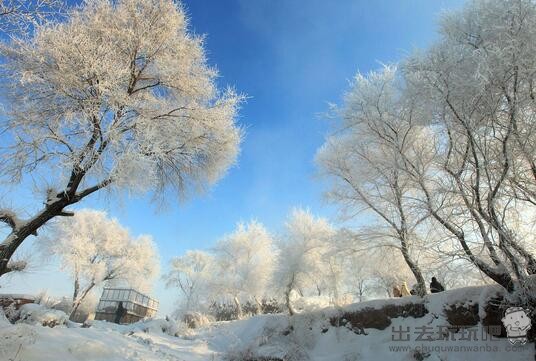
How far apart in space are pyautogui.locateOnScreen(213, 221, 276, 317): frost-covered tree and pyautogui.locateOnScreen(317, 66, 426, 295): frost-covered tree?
2027 centimetres

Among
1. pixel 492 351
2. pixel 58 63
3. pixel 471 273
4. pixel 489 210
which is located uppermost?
pixel 58 63

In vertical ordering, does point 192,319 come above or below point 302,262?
below

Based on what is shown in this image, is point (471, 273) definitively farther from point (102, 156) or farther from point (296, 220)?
point (296, 220)

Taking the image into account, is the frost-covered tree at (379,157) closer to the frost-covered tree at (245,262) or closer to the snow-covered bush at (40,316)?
the snow-covered bush at (40,316)

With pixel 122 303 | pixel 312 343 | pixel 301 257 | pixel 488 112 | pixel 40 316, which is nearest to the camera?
pixel 488 112

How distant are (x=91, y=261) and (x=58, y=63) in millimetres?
26299

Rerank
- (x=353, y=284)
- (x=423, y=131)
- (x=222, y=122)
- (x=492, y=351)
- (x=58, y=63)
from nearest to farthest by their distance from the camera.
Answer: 1. (x=58, y=63)
2. (x=492, y=351)
3. (x=222, y=122)
4. (x=423, y=131)
5. (x=353, y=284)

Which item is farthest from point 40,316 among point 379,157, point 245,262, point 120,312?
point 245,262

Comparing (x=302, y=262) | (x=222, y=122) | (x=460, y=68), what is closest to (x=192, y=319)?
(x=302, y=262)

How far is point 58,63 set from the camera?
712 centimetres

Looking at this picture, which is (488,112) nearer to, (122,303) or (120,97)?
(120,97)

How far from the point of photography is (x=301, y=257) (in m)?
25.1

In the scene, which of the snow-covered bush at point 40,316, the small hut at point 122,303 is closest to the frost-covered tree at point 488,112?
the snow-covered bush at point 40,316

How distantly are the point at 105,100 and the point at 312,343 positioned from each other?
1118cm
